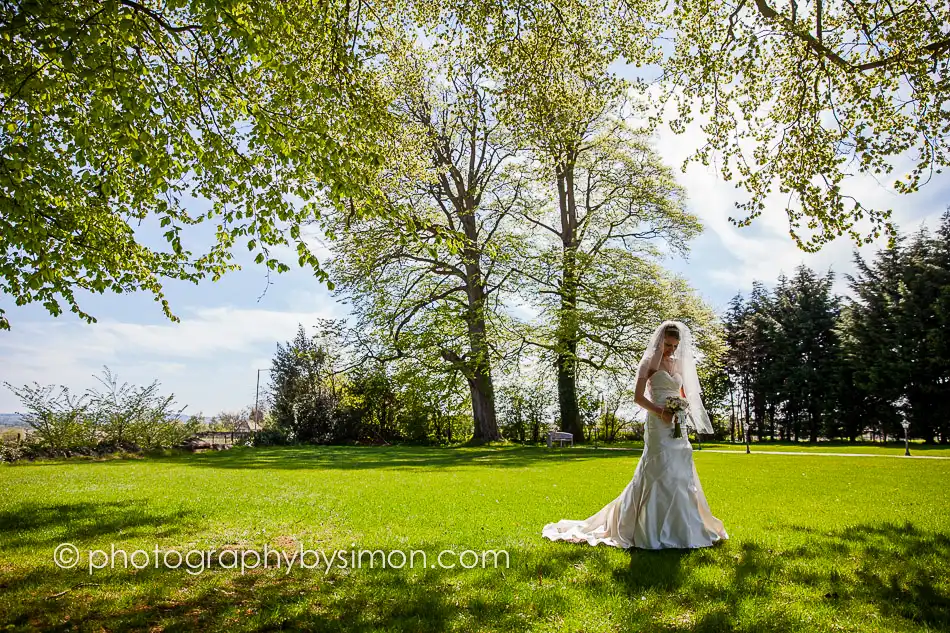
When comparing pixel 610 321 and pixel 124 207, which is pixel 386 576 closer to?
pixel 124 207

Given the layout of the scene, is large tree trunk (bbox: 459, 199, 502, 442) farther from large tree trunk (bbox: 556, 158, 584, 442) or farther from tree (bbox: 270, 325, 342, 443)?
tree (bbox: 270, 325, 342, 443)

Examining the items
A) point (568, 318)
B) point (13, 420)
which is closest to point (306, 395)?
point (13, 420)

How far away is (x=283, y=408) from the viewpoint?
33844 millimetres

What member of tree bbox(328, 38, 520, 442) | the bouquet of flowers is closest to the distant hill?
tree bbox(328, 38, 520, 442)

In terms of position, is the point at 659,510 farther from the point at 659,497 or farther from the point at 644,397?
the point at 644,397

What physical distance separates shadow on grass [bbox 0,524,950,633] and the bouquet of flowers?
1.39 metres

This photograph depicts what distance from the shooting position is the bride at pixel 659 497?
633cm

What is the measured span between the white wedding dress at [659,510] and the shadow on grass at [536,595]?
0.46 m

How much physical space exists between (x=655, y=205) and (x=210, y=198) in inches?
978

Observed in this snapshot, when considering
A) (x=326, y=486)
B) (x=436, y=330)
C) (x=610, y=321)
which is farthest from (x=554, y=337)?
(x=326, y=486)

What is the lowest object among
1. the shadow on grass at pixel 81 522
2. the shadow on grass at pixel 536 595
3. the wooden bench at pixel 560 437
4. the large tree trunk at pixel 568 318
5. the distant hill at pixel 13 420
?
the wooden bench at pixel 560 437

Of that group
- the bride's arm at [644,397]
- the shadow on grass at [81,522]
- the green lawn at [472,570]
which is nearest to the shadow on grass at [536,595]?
the green lawn at [472,570]

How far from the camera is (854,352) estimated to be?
1439 inches

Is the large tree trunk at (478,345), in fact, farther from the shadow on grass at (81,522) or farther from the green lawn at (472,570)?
the shadow on grass at (81,522)
